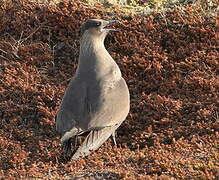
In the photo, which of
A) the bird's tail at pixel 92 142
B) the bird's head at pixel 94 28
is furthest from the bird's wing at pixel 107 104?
the bird's head at pixel 94 28

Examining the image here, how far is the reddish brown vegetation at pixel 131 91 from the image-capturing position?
8516 millimetres

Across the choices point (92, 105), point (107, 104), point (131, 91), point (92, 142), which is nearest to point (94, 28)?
point (131, 91)

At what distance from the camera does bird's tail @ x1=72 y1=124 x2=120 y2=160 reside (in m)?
8.63

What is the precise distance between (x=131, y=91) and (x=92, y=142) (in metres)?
2.82

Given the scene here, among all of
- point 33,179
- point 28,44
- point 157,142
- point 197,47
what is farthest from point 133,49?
point 33,179

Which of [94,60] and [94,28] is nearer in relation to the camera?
[94,60]

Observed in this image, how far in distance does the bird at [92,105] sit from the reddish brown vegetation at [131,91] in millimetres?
342

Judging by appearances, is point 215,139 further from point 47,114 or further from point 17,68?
point 17,68

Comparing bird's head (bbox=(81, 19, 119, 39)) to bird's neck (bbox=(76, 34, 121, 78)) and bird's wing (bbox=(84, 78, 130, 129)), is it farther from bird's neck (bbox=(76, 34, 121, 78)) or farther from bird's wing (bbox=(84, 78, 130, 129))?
bird's wing (bbox=(84, 78, 130, 129))

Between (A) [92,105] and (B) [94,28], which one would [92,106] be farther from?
(B) [94,28]

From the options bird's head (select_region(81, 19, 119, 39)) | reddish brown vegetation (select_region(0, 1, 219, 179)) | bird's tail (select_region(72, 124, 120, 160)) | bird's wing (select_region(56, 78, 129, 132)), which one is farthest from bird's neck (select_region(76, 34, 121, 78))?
bird's tail (select_region(72, 124, 120, 160))

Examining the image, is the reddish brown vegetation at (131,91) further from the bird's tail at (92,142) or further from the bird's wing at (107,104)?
the bird's wing at (107,104)

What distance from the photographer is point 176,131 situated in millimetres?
9750

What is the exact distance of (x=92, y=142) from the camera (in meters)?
8.71
